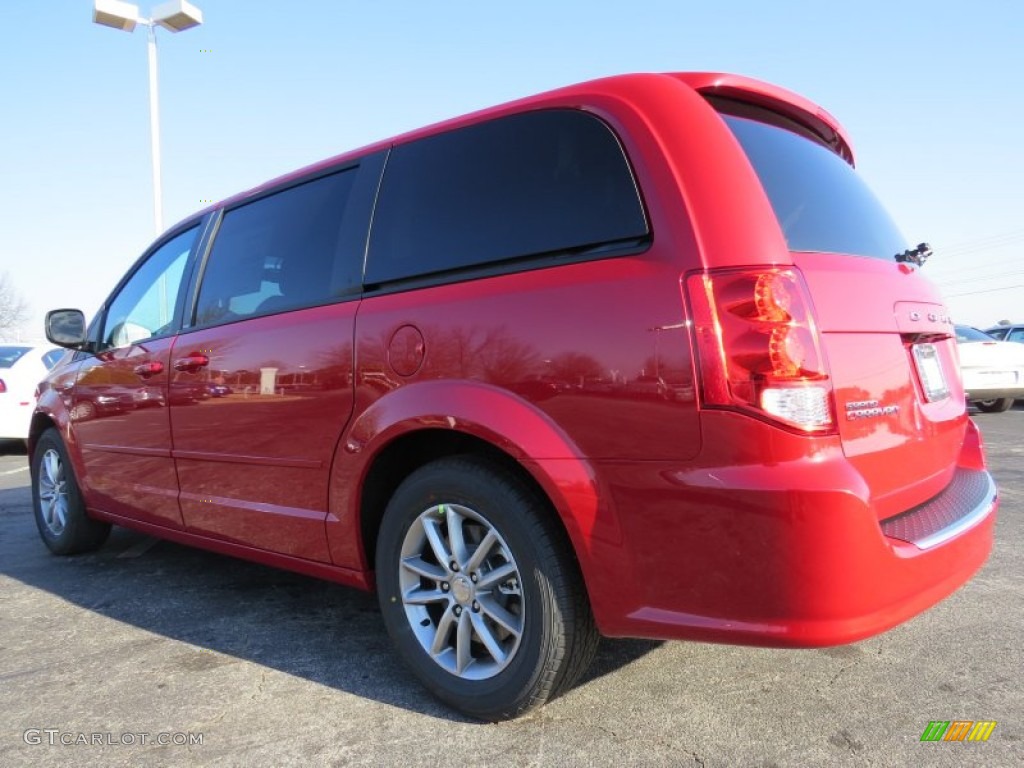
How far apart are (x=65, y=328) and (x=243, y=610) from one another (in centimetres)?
211

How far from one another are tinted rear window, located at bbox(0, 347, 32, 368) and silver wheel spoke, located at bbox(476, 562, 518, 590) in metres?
9.66

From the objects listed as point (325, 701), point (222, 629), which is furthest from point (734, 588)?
point (222, 629)

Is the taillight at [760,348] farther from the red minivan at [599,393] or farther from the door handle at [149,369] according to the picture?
the door handle at [149,369]

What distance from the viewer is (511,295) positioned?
227cm

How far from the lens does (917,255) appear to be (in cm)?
271

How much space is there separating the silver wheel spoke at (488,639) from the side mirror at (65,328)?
3.28 meters

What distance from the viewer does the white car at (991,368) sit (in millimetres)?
10859

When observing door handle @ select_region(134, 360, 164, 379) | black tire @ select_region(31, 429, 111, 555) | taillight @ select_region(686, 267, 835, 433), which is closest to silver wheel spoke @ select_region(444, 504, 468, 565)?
taillight @ select_region(686, 267, 835, 433)

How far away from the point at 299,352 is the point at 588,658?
151cm

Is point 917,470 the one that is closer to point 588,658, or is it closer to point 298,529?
point 588,658

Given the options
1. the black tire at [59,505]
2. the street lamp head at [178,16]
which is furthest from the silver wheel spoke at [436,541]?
the street lamp head at [178,16]

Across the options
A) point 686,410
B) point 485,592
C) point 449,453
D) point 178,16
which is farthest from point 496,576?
point 178,16

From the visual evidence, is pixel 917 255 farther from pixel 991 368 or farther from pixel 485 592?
pixel 991 368

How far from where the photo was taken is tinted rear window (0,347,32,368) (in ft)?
32.0
